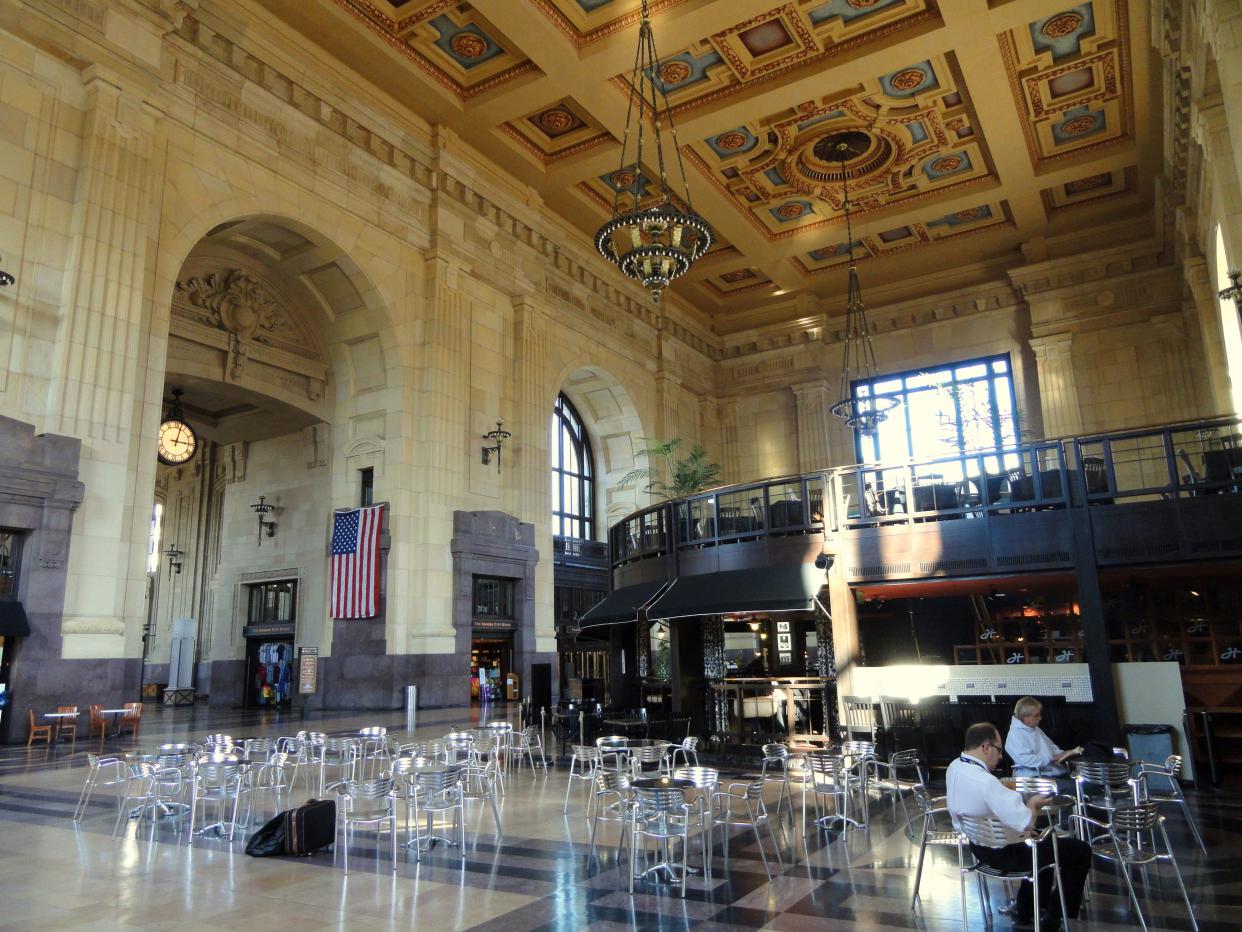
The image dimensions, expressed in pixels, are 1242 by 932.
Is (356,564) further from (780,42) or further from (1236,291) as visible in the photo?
(1236,291)

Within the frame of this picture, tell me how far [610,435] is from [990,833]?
23041 millimetres

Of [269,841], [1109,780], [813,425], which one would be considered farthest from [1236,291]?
[813,425]

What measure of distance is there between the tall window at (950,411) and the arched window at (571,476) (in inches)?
352

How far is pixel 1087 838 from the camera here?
20.6 ft

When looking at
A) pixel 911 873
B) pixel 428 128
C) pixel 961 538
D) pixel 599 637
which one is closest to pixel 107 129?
pixel 428 128

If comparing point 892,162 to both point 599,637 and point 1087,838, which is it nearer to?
point 599,637

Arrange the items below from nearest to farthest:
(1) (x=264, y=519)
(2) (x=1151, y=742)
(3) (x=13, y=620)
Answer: (2) (x=1151, y=742)
(3) (x=13, y=620)
(1) (x=264, y=519)

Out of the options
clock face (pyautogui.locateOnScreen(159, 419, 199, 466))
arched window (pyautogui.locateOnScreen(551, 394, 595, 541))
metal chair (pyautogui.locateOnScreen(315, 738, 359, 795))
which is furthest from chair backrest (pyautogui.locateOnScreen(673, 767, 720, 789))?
arched window (pyautogui.locateOnScreen(551, 394, 595, 541))

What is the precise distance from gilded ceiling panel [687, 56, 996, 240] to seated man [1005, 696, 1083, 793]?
14777mm

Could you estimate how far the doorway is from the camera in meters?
19.6

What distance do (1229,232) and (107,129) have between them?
643 inches

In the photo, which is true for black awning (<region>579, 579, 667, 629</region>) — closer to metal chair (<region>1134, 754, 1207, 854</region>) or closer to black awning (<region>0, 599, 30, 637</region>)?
metal chair (<region>1134, 754, 1207, 854</region>)

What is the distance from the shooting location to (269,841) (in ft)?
20.6

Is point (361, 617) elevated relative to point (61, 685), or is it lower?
elevated
